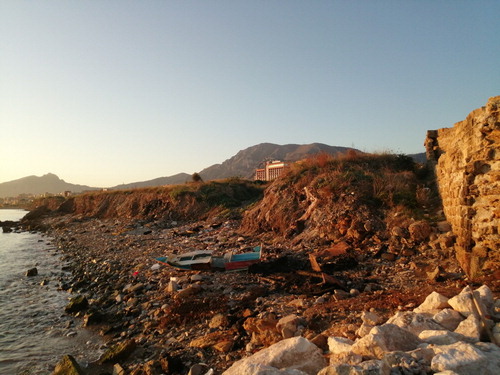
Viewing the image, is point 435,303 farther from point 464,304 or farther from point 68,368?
point 68,368

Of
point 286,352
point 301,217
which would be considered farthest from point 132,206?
point 286,352

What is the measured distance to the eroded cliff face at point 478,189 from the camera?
16.7ft

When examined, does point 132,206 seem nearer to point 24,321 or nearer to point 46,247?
point 46,247

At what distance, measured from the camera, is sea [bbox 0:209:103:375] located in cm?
556

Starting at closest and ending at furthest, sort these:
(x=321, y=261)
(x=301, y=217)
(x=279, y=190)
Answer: (x=321, y=261)
(x=301, y=217)
(x=279, y=190)

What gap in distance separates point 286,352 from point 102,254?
1326 centimetres

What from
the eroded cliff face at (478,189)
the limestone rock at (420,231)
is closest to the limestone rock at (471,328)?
the eroded cliff face at (478,189)

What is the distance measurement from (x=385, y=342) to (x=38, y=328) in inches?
319

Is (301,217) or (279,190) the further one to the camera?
(279,190)

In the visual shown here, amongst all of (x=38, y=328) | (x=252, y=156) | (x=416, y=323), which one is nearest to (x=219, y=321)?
(x=416, y=323)

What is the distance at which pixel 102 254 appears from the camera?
13688 millimetres

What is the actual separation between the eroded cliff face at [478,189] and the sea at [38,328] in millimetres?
8003

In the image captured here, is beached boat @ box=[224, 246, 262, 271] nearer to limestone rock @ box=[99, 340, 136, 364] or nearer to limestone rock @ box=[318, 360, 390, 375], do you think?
limestone rock @ box=[99, 340, 136, 364]

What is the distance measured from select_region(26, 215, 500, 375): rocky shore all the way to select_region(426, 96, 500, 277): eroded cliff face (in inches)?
21.3
